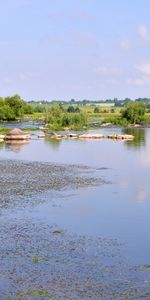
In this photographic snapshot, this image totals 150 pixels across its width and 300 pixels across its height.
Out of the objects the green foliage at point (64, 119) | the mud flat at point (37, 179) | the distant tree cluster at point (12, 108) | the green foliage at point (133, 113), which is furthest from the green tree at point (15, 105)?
the mud flat at point (37, 179)

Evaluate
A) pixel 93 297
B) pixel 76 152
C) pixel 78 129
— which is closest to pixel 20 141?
pixel 76 152

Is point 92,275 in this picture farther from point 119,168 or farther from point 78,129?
point 78,129

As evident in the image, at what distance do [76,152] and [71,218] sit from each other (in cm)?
3374

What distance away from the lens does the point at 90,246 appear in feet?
65.3

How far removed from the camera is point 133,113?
122 metres

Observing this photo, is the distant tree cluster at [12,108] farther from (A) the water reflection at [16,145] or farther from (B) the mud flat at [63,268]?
(B) the mud flat at [63,268]

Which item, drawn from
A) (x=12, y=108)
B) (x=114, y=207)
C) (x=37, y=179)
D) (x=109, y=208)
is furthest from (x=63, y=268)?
(x=12, y=108)

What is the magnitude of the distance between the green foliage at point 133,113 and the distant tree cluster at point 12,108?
29.7 meters

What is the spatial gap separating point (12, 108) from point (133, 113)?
36276 millimetres

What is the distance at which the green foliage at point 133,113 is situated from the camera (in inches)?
4787

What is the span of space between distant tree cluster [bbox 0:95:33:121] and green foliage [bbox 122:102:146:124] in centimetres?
2971

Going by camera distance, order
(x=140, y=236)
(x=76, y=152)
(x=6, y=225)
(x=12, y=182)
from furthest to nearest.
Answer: (x=76, y=152) < (x=12, y=182) < (x=6, y=225) < (x=140, y=236)

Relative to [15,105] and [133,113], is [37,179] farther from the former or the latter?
[15,105]

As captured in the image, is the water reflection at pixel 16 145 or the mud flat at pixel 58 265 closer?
the mud flat at pixel 58 265
